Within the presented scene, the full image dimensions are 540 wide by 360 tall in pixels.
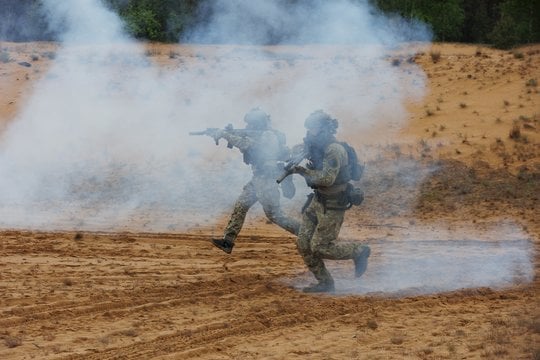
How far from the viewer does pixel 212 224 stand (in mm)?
16281

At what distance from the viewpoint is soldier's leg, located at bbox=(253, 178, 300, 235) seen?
37.7 ft

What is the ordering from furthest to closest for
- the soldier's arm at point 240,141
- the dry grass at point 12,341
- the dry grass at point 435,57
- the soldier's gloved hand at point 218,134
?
the dry grass at point 435,57
the soldier's gloved hand at point 218,134
the soldier's arm at point 240,141
the dry grass at point 12,341

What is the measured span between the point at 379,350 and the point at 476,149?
13181 millimetres

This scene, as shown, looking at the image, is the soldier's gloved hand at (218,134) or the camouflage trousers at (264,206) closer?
the camouflage trousers at (264,206)

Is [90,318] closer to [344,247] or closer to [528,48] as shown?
[344,247]

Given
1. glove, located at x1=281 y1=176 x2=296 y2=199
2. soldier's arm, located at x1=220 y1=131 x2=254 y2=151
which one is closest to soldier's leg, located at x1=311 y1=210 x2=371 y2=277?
glove, located at x1=281 y1=176 x2=296 y2=199

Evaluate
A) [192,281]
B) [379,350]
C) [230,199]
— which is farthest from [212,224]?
[379,350]

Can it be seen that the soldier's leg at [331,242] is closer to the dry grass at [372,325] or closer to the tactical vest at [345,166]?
the tactical vest at [345,166]

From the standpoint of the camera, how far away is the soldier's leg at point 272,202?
452 inches

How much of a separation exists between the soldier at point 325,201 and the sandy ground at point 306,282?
42 centimetres

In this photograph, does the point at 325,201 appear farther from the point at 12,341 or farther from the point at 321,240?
the point at 12,341

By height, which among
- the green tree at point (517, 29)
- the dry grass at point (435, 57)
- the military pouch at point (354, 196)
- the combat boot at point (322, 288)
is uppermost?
the green tree at point (517, 29)

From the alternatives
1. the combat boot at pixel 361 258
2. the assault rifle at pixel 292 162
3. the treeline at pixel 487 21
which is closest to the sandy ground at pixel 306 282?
the combat boot at pixel 361 258

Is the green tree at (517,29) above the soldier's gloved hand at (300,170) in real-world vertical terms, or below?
above
